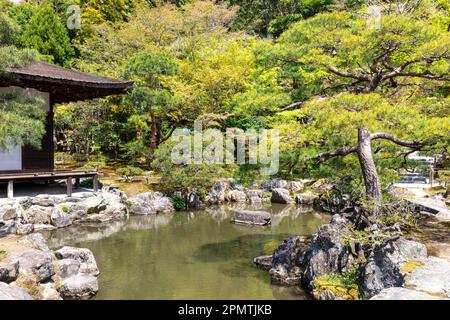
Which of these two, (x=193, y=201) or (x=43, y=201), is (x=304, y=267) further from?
(x=193, y=201)

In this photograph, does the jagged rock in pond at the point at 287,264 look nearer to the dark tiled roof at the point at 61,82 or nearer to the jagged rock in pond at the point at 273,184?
the dark tiled roof at the point at 61,82

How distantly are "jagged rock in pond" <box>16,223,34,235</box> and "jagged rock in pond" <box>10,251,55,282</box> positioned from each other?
12.2 feet

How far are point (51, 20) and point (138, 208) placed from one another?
17586 millimetres

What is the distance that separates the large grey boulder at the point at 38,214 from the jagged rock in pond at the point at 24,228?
0.43 metres

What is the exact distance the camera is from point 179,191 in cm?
1566

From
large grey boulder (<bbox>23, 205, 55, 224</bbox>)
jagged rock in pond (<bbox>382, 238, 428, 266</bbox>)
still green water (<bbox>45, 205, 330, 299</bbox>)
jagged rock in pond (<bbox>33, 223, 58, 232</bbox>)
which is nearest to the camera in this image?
jagged rock in pond (<bbox>382, 238, 428, 266</bbox>)

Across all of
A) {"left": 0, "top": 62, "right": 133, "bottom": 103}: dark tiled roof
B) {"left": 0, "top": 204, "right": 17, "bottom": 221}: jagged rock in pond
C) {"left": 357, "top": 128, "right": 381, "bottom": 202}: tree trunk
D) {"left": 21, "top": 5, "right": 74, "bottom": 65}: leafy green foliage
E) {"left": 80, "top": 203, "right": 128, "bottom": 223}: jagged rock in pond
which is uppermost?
{"left": 21, "top": 5, "right": 74, "bottom": 65}: leafy green foliage

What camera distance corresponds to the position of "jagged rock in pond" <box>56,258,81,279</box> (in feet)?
24.1

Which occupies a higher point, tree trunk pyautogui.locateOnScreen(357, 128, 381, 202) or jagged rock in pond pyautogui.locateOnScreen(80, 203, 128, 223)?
tree trunk pyautogui.locateOnScreen(357, 128, 381, 202)

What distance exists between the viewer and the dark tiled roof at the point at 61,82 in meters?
11.3

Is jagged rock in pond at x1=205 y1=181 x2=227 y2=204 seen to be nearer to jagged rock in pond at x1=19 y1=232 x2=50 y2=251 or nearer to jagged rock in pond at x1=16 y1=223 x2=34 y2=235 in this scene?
jagged rock in pond at x1=16 y1=223 x2=34 y2=235

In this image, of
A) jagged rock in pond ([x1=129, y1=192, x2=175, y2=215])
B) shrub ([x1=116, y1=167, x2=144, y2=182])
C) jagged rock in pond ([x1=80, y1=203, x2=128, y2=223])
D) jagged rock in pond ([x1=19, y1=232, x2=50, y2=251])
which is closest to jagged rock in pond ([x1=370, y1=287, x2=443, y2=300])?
jagged rock in pond ([x1=19, y1=232, x2=50, y2=251])

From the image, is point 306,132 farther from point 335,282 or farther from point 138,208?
point 138,208

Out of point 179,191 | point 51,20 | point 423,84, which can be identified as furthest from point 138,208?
point 51,20
